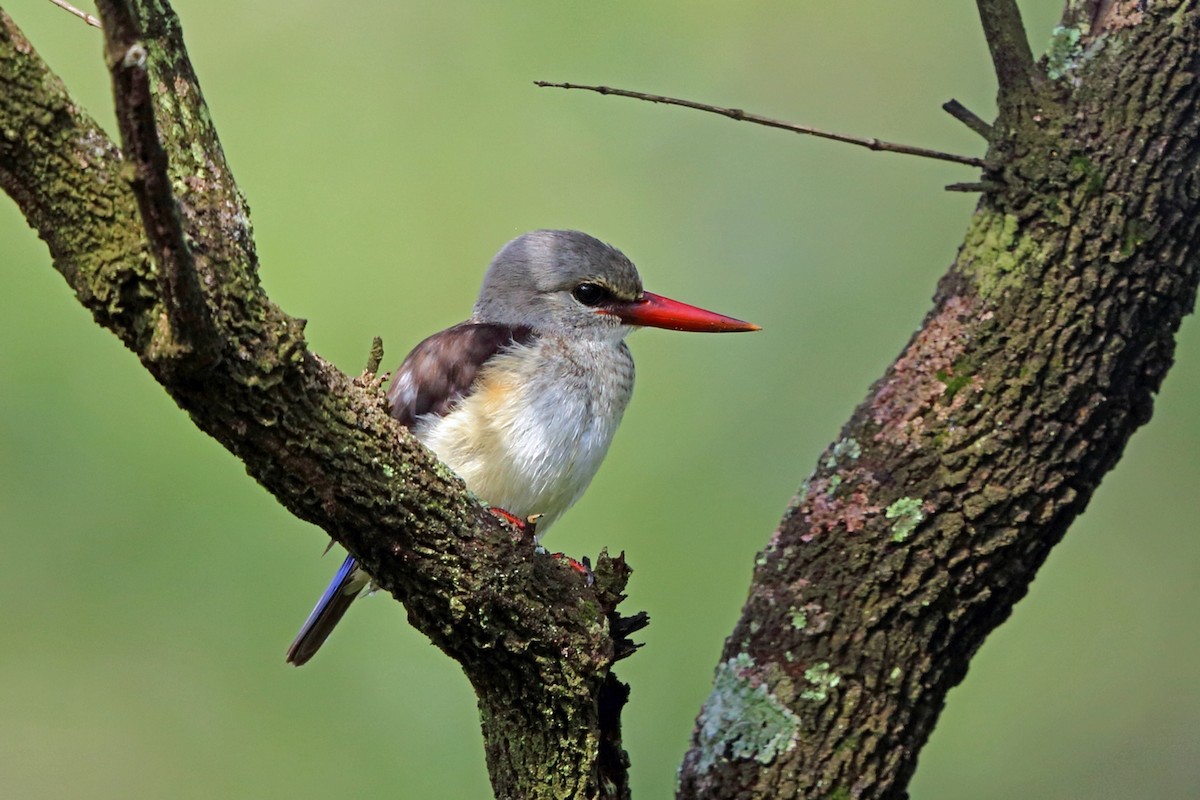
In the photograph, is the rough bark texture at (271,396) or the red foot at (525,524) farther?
the red foot at (525,524)

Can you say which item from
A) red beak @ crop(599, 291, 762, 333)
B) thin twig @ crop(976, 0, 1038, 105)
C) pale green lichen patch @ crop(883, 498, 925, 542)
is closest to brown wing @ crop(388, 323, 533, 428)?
red beak @ crop(599, 291, 762, 333)

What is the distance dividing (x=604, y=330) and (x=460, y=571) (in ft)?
5.42

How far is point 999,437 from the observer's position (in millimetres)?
2865

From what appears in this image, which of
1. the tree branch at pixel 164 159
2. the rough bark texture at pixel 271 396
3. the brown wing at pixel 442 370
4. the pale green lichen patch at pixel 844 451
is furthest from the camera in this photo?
the brown wing at pixel 442 370

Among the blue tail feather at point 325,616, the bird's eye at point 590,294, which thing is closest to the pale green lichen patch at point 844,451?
Answer: the bird's eye at point 590,294

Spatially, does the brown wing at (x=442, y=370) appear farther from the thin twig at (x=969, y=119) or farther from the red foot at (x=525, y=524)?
the thin twig at (x=969, y=119)

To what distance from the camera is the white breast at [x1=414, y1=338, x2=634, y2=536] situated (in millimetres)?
3428

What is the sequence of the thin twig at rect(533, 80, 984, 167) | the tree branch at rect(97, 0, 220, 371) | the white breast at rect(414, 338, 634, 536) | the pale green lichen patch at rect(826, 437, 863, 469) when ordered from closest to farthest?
1. the tree branch at rect(97, 0, 220, 371)
2. the thin twig at rect(533, 80, 984, 167)
3. the pale green lichen patch at rect(826, 437, 863, 469)
4. the white breast at rect(414, 338, 634, 536)

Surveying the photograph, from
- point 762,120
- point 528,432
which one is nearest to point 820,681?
point 528,432

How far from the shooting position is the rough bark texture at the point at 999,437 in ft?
→ 9.41

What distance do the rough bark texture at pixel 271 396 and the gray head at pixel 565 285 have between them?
1.49 m

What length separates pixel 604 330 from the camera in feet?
12.6

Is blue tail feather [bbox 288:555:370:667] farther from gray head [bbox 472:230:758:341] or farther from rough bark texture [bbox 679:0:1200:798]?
rough bark texture [bbox 679:0:1200:798]

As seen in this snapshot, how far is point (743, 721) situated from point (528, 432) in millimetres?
990
